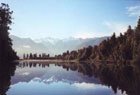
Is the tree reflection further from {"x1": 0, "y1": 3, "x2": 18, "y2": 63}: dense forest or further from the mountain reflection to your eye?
{"x1": 0, "y1": 3, "x2": 18, "y2": 63}: dense forest

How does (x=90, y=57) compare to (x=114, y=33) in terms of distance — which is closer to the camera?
(x=114, y=33)

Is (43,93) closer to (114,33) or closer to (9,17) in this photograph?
(9,17)

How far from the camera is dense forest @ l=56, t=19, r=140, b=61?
6656cm

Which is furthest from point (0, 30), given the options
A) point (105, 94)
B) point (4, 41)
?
point (105, 94)

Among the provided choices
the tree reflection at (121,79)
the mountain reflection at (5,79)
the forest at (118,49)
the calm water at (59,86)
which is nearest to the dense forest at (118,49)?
the forest at (118,49)

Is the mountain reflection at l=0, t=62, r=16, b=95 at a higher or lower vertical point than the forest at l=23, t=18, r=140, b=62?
lower

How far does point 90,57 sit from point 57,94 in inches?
4020

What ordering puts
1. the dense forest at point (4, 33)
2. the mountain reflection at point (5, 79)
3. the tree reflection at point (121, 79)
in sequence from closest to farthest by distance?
the mountain reflection at point (5, 79), the tree reflection at point (121, 79), the dense forest at point (4, 33)

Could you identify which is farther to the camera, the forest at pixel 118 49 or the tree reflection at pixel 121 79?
the forest at pixel 118 49

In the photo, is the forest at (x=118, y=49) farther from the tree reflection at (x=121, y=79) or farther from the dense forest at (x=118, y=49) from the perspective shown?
the tree reflection at (x=121, y=79)

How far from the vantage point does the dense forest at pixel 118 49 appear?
66562mm

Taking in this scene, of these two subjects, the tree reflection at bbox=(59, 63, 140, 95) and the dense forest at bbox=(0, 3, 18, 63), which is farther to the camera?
the dense forest at bbox=(0, 3, 18, 63)

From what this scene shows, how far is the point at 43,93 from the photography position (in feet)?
51.3

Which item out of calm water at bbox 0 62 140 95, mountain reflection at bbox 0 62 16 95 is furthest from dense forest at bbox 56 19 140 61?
calm water at bbox 0 62 140 95
